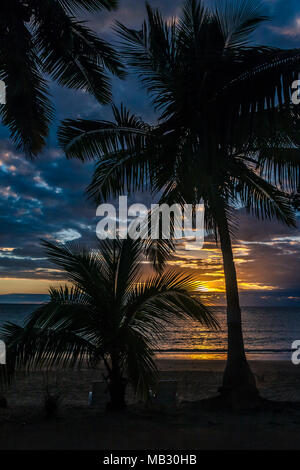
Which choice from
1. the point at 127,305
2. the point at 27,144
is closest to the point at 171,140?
the point at 27,144

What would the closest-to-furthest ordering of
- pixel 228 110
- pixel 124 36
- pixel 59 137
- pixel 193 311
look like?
pixel 228 110, pixel 193 311, pixel 124 36, pixel 59 137

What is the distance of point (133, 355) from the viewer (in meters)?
6.27

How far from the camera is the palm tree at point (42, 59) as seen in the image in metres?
6.54

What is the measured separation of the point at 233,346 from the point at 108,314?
2756mm

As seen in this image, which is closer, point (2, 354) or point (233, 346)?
point (2, 354)

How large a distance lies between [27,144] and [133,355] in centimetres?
409

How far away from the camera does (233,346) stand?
26.4ft

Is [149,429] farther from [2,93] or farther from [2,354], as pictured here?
[2,93]

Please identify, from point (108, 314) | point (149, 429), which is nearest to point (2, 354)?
point (108, 314)

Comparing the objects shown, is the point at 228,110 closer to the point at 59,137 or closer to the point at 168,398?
the point at 59,137

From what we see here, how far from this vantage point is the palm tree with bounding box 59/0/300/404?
22.5 ft

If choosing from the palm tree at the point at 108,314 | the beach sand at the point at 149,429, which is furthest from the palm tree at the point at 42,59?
Result: the beach sand at the point at 149,429

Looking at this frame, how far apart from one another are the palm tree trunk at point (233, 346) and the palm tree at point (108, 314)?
147 centimetres

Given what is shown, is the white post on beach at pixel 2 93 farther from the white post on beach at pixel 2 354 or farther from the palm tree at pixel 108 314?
the white post on beach at pixel 2 354
